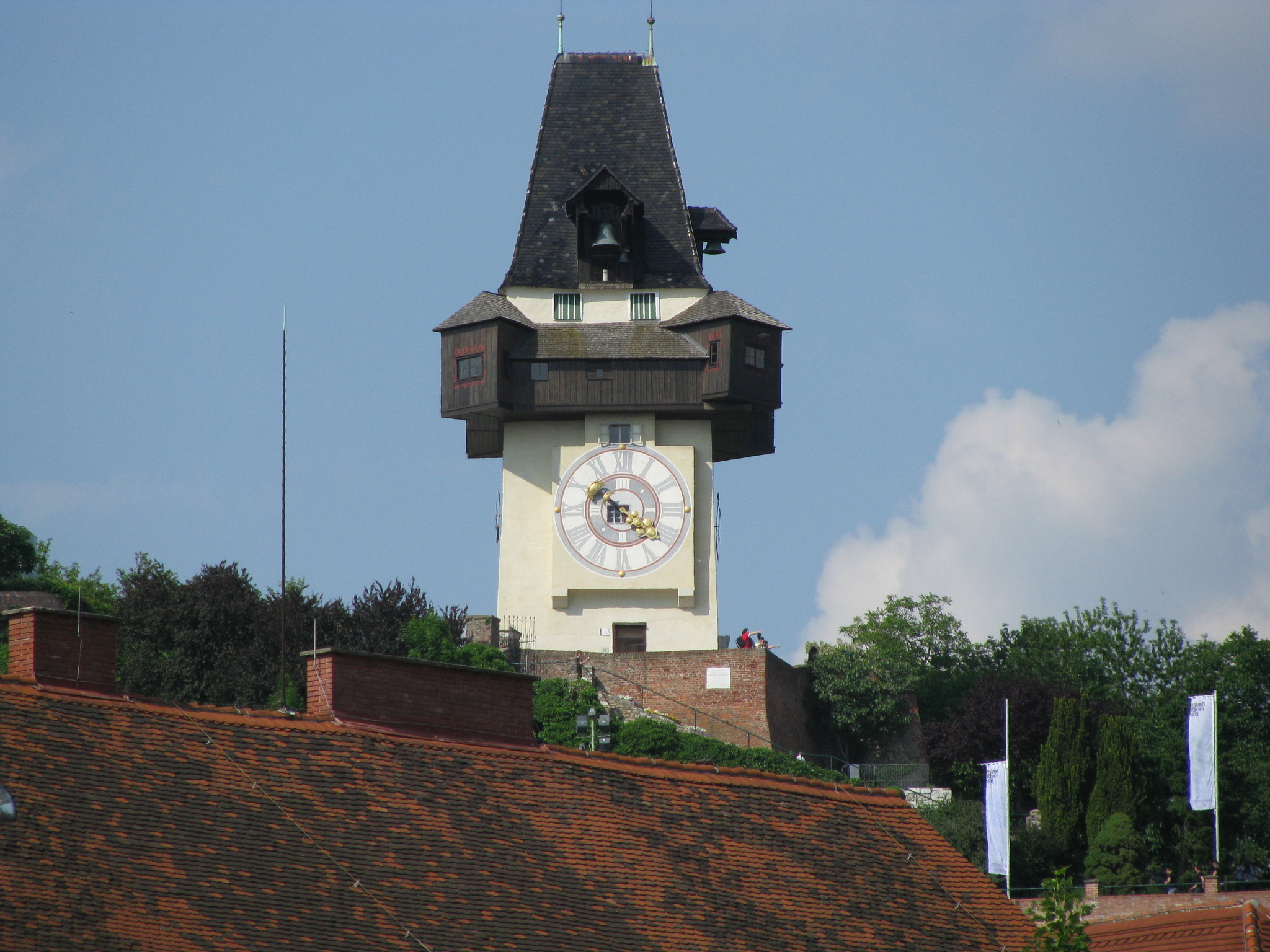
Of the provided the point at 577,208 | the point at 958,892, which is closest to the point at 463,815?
the point at 958,892

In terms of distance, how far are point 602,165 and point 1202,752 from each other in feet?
72.3

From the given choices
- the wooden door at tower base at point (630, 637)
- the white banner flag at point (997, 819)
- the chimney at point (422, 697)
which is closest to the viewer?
the chimney at point (422, 697)

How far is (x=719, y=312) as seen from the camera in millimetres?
54688

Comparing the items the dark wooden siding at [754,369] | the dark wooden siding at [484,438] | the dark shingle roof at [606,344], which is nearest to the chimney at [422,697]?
the dark wooden siding at [754,369]

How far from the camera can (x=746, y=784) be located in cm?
2328

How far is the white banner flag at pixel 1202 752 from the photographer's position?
1668 inches

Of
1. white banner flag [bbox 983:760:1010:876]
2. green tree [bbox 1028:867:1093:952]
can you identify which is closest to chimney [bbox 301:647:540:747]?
green tree [bbox 1028:867:1093:952]

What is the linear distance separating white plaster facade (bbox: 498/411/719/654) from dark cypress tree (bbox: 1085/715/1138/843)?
9.86m

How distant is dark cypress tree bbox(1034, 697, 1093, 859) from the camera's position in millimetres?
46031

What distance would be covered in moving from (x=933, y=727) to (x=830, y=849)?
30.6 meters

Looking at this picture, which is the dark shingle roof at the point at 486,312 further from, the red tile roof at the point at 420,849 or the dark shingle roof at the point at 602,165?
the red tile roof at the point at 420,849

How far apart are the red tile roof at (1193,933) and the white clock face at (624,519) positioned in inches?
1162

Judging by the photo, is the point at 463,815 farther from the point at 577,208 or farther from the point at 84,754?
the point at 577,208

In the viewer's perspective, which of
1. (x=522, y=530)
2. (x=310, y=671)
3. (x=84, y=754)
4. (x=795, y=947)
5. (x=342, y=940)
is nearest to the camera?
(x=342, y=940)
